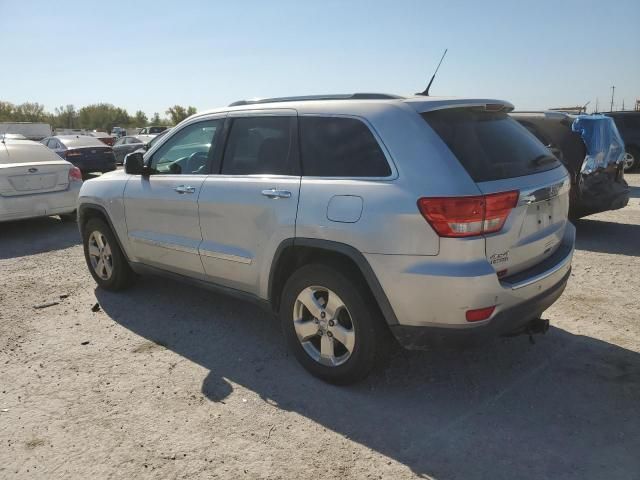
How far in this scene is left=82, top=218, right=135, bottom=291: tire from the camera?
5164mm

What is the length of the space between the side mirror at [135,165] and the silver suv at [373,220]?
0.56m

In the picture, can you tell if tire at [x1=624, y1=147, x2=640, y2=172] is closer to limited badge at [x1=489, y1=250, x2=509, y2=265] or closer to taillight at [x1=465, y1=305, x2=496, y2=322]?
limited badge at [x1=489, y1=250, x2=509, y2=265]

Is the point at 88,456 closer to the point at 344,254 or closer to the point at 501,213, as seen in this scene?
the point at 344,254

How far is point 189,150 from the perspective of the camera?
440 centimetres

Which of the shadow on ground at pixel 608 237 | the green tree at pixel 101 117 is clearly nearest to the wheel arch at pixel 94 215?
the shadow on ground at pixel 608 237

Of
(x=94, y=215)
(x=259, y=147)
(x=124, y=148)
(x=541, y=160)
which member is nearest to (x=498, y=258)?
(x=541, y=160)

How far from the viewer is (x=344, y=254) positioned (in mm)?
3088

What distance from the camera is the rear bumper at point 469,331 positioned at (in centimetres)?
287

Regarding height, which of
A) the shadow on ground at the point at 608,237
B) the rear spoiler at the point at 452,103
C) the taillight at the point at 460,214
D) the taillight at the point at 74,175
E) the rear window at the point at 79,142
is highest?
the rear spoiler at the point at 452,103

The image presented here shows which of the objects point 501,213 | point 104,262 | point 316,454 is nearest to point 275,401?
point 316,454

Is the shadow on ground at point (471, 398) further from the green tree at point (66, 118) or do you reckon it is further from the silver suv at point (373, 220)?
the green tree at point (66, 118)

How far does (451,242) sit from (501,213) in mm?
354

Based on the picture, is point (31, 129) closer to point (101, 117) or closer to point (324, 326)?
point (324, 326)

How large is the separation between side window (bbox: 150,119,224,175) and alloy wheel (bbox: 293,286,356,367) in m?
1.44
